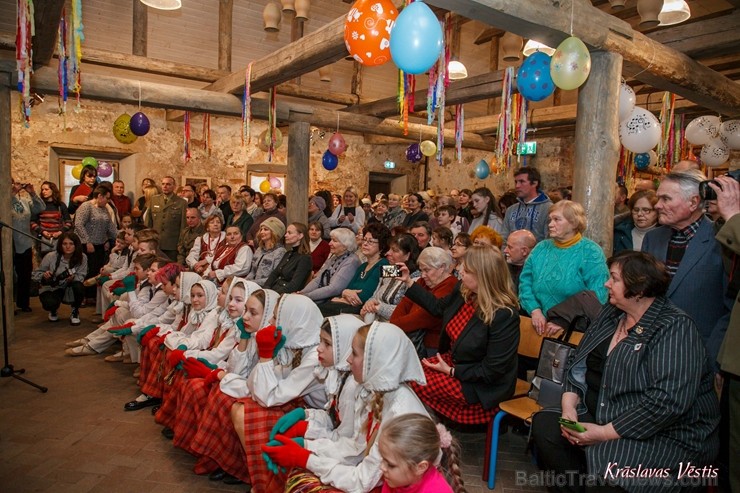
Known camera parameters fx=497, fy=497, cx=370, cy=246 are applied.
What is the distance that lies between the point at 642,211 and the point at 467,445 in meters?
2.37

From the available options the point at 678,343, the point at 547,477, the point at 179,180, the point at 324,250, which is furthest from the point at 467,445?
the point at 179,180

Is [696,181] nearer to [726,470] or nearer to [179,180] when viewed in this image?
[726,470]

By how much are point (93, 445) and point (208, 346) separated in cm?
92

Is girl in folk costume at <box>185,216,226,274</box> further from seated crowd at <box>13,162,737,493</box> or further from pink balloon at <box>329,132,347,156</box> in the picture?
pink balloon at <box>329,132,347,156</box>

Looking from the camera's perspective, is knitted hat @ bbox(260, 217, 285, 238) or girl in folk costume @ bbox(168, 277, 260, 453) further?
knitted hat @ bbox(260, 217, 285, 238)

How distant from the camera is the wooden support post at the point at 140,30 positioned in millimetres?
7723

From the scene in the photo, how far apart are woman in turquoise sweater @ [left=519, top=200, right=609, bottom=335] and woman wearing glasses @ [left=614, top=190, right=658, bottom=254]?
1151 mm

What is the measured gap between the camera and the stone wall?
A: 880 cm

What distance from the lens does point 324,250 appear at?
562cm

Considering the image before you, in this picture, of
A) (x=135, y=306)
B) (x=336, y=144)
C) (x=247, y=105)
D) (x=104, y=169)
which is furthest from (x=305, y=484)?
(x=104, y=169)

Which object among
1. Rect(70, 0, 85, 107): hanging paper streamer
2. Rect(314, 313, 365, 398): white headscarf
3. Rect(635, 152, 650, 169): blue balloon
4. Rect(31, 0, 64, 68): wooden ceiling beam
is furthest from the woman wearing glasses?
Rect(70, 0, 85, 107): hanging paper streamer

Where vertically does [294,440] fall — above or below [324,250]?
below

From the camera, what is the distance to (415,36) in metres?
3.22

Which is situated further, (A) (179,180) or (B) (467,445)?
(A) (179,180)
